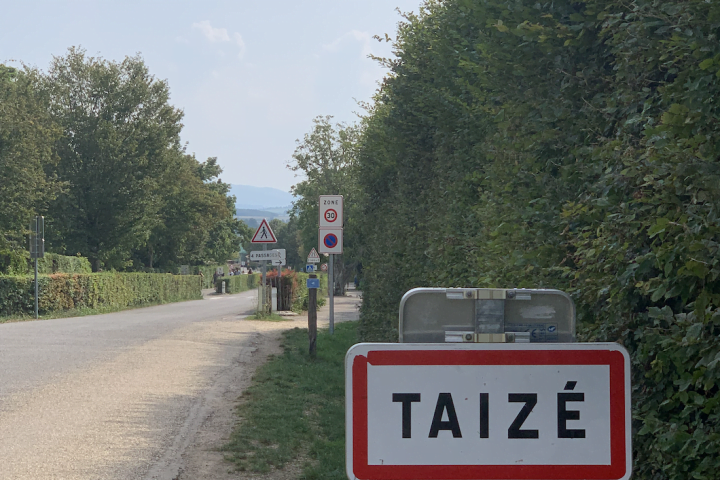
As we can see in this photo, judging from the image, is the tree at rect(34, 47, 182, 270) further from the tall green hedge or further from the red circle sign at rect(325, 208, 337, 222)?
the red circle sign at rect(325, 208, 337, 222)

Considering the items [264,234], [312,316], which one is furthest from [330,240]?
[264,234]

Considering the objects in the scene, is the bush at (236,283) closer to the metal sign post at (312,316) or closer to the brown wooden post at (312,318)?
the metal sign post at (312,316)

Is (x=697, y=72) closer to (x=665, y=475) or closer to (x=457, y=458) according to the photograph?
(x=665, y=475)

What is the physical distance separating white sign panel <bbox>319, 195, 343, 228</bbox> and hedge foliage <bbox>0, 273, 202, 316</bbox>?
1651cm

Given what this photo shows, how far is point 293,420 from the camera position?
27.3ft

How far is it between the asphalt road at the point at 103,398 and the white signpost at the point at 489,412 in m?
4.23

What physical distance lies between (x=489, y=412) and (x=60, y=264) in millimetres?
38275

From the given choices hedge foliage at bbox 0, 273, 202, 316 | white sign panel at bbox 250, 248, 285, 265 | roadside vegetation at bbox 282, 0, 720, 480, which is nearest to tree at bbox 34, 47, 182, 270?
hedge foliage at bbox 0, 273, 202, 316

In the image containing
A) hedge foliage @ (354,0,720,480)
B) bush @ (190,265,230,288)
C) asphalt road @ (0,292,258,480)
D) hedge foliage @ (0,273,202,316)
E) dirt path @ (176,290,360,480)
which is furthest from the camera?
bush @ (190,265,230,288)

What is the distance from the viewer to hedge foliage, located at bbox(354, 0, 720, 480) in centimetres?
278

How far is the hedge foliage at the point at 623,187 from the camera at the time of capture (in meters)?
2.78

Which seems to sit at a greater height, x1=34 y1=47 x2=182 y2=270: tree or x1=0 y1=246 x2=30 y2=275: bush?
x1=34 y1=47 x2=182 y2=270: tree

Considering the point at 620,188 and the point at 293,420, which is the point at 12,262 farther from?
the point at 620,188

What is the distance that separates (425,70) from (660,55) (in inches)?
247
